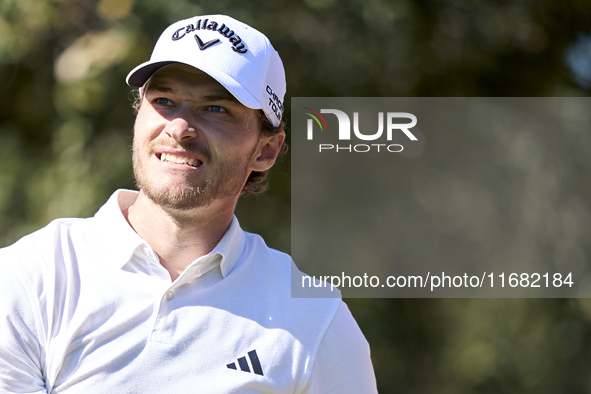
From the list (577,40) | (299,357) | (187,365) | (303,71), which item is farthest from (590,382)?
(187,365)

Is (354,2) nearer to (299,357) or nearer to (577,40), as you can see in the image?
(577,40)

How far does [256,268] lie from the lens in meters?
1.89

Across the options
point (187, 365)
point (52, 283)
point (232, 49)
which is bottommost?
point (187, 365)

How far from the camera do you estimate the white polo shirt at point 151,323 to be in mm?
1551

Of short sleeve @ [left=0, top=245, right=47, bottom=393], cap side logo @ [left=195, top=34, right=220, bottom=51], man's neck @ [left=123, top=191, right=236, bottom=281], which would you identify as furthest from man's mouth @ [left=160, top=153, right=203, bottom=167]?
short sleeve @ [left=0, top=245, right=47, bottom=393]

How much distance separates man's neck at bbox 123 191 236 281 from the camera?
6.01ft

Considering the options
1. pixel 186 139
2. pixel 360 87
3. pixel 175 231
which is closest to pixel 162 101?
pixel 186 139

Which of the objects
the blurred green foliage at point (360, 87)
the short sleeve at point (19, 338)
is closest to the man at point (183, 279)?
the short sleeve at point (19, 338)

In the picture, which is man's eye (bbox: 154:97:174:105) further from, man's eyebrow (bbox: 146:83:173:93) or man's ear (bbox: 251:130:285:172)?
man's ear (bbox: 251:130:285:172)

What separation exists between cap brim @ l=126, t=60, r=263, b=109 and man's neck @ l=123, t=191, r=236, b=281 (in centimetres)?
30

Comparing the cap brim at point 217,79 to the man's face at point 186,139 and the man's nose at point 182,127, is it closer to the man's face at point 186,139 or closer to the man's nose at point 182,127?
the man's face at point 186,139

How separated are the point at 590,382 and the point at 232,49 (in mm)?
3363

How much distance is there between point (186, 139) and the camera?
1.80 metres

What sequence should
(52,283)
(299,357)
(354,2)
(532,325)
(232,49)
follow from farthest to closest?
1. (532,325)
2. (354,2)
3. (232,49)
4. (299,357)
5. (52,283)
